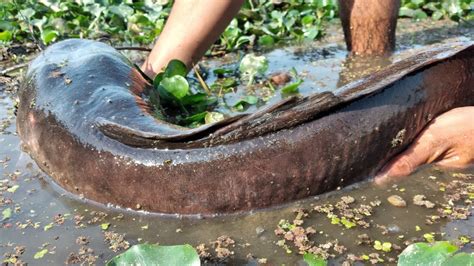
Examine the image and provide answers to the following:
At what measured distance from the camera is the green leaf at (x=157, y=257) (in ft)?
5.66

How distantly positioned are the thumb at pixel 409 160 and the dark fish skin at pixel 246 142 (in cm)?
4

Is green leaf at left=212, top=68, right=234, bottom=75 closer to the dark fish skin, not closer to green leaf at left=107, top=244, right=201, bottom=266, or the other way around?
the dark fish skin

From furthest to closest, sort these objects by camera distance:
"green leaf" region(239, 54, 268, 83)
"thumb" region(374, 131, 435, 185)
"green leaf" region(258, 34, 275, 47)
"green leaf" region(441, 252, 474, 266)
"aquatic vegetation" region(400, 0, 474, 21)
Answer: "aquatic vegetation" region(400, 0, 474, 21) → "green leaf" region(258, 34, 275, 47) → "green leaf" region(239, 54, 268, 83) → "thumb" region(374, 131, 435, 185) → "green leaf" region(441, 252, 474, 266)

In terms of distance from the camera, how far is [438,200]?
2.42 m

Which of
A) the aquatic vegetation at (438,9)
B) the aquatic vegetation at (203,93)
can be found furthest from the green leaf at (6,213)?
the aquatic vegetation at (438,9)

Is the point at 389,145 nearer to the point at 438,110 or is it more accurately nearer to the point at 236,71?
the point at 438,110

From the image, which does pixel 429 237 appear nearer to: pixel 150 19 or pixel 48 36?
pixel 48 36

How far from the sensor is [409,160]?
261 centimetres

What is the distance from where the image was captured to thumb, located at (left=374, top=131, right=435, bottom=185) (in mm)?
2578

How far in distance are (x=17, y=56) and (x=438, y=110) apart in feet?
12.0

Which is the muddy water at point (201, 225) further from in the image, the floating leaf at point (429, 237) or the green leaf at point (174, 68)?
the green leaf at point (174, 68)

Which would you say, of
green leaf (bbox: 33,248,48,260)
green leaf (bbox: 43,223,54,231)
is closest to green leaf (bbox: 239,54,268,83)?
green leaf (bbox: 43,223,54,231)

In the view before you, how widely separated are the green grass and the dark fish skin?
7.76 feet

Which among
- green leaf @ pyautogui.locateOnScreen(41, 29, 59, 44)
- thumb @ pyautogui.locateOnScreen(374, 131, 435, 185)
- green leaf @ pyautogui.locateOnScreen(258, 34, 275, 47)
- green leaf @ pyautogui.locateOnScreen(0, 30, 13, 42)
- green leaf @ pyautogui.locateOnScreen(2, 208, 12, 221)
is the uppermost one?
thumb @ pyautogui.locateOnScreen(374, 131, 435, 185)
